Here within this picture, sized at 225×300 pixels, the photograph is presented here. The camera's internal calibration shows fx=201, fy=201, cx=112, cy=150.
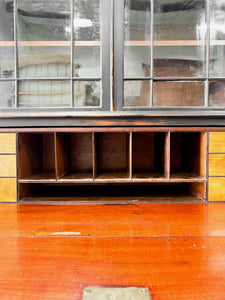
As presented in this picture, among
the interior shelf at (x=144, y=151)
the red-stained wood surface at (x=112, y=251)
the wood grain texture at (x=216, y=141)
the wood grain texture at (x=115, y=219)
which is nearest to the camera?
the red-stained wood surface at (x=112, y=251)

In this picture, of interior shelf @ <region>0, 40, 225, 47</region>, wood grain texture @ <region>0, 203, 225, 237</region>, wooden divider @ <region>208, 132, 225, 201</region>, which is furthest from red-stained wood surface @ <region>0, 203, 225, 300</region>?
interior shelf @ <region>0, 40, 225, 47</region>

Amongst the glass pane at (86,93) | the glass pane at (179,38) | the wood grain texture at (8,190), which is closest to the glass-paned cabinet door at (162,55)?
the glass pane at (179,38)

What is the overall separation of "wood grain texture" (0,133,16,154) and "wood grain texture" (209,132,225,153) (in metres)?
1.01

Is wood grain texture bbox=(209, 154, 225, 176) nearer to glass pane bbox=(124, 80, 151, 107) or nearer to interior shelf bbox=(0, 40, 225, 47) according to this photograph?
glass pane bbox=(124, 80, 151, 107)

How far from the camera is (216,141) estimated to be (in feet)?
3.38

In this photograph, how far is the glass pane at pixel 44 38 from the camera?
109 centimetres

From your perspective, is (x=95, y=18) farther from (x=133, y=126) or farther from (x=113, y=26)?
(x=133, y=126)

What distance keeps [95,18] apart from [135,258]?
1.14 m

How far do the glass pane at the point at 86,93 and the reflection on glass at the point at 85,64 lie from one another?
5 centimetres

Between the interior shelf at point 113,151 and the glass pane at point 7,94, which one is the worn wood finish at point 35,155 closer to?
the glass pane at point 7,94

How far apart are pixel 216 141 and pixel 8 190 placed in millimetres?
1101

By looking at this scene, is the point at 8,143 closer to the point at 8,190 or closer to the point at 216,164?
the point at 8,190

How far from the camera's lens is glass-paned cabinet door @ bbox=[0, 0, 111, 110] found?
3.53 feet

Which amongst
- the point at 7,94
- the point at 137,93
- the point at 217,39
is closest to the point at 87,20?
the point at 137,93
